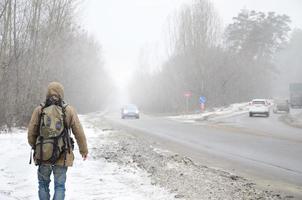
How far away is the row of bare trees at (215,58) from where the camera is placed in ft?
200

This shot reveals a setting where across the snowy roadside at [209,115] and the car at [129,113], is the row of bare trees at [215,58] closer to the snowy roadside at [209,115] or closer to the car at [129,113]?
the snowy roadside at [209,115]

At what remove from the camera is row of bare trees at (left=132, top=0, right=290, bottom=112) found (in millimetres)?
61062

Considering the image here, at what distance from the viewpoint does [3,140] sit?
16688 millimetres

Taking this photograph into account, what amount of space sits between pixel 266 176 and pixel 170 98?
6539 cm

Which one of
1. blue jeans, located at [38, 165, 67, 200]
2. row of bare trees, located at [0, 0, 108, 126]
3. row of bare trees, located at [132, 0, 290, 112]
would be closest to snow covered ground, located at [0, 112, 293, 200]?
blue jeans, located at [38, 165, 67, 200]

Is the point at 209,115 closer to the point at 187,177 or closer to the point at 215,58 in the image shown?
the point at 215,58

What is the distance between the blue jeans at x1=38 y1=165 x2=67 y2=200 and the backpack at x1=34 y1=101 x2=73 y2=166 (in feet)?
0.43

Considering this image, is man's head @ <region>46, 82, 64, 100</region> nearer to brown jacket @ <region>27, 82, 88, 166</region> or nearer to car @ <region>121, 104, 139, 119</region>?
brown jacket @ <region>27, 82, 88, 166</region>

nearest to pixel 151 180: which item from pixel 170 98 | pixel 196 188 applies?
Answer: pixel 196 188

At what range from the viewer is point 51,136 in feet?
19.9

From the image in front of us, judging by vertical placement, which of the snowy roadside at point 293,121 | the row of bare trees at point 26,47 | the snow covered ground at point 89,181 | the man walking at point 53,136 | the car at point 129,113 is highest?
the row of bare trees at point 26,47

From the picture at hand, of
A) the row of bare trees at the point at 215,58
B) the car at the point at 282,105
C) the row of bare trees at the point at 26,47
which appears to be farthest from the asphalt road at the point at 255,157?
the row of bare trees at the point at 215,58

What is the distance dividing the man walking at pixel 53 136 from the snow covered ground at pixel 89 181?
1.84 meters

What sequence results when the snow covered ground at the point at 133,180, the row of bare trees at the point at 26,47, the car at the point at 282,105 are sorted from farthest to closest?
the car at the point at 282,105 < the row of bare trees at the point at 26,47 < the snow covered ground at the point at 133,180
